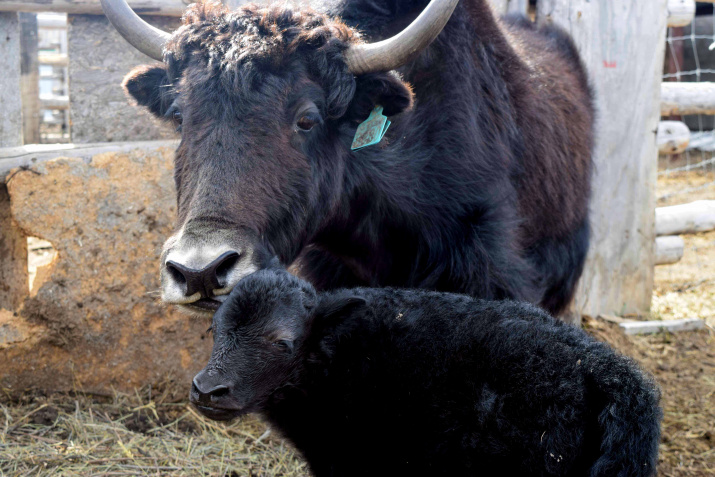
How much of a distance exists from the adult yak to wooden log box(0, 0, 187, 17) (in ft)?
3.26

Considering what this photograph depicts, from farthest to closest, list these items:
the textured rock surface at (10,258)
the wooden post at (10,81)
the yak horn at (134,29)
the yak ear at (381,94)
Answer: the wooden post at (10,81)
the textured rock surface at (10,258)
the yak horn at (134,29)
the yak ear at (381,94)

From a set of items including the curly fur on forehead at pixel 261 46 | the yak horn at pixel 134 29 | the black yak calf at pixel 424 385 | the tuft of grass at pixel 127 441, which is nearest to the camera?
the black yak calf at pixel 424 385

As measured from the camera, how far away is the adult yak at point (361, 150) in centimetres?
280

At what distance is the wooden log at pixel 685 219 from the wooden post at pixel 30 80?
725 cm

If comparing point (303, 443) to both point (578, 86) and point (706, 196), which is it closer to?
point (578, 86)

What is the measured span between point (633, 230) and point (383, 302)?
11.9 feet

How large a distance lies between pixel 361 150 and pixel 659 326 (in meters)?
3.38

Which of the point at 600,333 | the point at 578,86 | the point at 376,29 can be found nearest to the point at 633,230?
the point at 600,333

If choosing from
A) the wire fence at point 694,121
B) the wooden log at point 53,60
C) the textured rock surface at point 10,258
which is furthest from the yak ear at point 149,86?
the wooden log at point 53,60

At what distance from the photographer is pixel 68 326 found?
4113 mm

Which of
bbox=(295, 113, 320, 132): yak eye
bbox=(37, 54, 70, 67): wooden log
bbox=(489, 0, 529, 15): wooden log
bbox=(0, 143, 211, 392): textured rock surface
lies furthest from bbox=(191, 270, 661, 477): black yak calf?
bbox=(37, 54, 70, 67): wooden log

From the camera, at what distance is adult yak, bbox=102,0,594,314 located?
2803 mm

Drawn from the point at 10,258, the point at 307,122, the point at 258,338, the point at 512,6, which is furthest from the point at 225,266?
Answer: the point at 512,6

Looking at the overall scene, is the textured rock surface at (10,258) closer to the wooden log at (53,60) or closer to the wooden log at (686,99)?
the wooden log at (686,99)
